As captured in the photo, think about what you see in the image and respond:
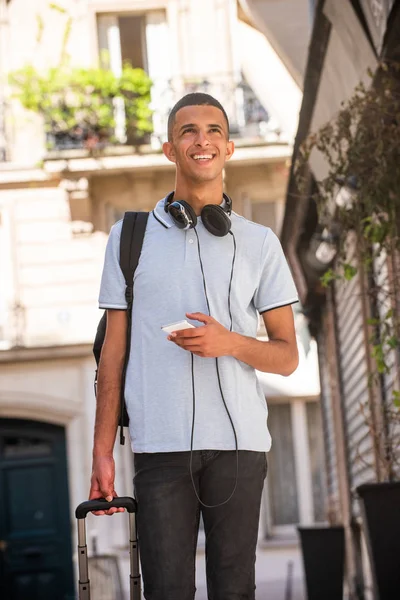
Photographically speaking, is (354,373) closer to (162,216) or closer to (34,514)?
(162,216)

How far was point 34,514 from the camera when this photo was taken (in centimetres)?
2041

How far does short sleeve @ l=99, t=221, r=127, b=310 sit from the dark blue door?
17.3m

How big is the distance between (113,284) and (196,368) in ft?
1.09

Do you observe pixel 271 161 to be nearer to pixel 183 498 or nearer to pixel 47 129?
pixel 47 129

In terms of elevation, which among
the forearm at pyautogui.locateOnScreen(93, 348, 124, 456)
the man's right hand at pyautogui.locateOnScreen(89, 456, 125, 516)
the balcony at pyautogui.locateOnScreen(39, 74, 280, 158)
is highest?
the balcony at pyautogui.locateOnScreen(39, 74, 280, 158)

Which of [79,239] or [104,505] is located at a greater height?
[79,239]

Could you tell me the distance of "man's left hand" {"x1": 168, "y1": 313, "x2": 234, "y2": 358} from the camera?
307cm

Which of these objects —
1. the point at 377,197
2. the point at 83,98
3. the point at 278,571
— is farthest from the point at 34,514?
the point at 377,197

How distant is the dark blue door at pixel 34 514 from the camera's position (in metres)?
20.1

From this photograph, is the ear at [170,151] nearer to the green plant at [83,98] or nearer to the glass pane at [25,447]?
the glass pane at [25,447]

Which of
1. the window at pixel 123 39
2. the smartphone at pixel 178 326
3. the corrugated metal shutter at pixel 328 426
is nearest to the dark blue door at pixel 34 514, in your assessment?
the corrugated metal shutter at pixel 328 426

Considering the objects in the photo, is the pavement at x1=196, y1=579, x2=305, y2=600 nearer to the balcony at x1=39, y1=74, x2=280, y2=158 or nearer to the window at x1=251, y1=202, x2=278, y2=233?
the window at x1=251, y1=202, x2=278, y2=233

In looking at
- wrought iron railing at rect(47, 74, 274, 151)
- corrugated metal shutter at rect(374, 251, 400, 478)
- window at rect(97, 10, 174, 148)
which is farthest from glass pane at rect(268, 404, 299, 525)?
corrugated metal shutter at rect(374, 251, 400, 478)

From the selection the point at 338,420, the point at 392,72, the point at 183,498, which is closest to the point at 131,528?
the point at 183,498
